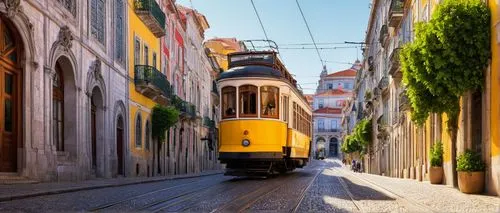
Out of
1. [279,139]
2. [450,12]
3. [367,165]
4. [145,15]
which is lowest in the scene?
[367,165]

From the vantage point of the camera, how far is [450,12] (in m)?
13.3

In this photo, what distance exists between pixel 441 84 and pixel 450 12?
1596 mm

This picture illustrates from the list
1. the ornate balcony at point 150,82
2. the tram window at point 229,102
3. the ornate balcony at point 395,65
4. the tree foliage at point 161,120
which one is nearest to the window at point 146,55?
the ornate balcony at point 150,82

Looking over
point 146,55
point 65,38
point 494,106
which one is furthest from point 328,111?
point 494,106

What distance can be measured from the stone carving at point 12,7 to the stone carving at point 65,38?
10.3ft

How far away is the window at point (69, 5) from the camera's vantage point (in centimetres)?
1898

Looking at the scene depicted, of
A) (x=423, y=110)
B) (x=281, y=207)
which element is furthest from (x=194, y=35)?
(x=281, y=207)

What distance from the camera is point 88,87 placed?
2142 cm

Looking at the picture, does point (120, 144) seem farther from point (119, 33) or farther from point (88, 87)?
point (88, 87)

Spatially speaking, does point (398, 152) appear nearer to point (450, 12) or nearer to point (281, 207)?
point (450, 12)

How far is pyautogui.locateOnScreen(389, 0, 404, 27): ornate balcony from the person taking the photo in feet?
101

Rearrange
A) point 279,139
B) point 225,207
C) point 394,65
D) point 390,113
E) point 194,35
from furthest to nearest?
point 194,35 < point 390,113 < point 394,65 < point 279,139 < point 225,207

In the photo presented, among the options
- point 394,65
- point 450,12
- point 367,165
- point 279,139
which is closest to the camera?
point 450,12

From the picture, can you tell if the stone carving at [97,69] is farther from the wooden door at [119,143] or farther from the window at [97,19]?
the wooden door at [119,143]
